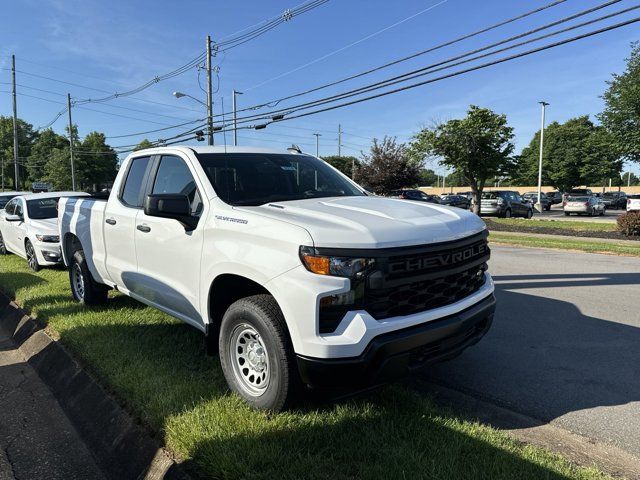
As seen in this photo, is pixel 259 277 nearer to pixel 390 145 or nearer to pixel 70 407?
pixel 70 407

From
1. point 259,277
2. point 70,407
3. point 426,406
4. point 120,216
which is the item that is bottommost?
point 70,407

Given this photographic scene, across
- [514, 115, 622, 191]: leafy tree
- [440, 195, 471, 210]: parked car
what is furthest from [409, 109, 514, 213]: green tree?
[514, 115, 622, 191]: leafy tree

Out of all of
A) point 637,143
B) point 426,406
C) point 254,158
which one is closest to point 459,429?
point 426,406

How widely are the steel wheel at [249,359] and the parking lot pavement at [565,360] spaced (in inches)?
61.4

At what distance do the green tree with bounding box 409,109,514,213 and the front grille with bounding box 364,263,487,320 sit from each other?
24.8 metres

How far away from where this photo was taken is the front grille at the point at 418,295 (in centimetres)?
289

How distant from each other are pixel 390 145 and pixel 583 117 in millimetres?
37152

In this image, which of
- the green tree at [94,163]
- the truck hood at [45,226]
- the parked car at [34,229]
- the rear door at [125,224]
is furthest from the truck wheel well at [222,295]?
the green tree at [94,163]

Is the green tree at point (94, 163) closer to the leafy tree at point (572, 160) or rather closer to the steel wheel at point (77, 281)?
the leafy tree at point (572, 160)

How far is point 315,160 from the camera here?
196 inches

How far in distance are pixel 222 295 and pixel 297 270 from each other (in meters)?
1.03

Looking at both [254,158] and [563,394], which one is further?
[254,158]

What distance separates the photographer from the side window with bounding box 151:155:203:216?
395 centimetres

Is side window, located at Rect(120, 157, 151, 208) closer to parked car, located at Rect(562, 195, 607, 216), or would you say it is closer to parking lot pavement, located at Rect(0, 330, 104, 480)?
parking lot pavement, located at Rect(0, 330, 104, 480)
